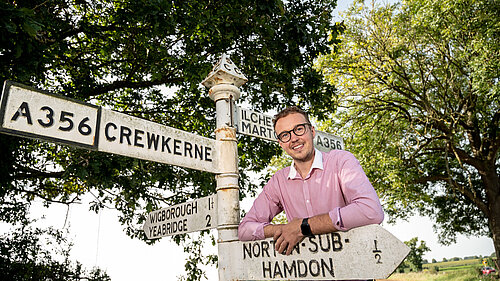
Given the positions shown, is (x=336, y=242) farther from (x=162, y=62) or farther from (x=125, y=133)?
(x=162, y=62)

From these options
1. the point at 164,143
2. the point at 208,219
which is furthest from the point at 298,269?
the point at 164,143

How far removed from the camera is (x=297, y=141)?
79.0 inches

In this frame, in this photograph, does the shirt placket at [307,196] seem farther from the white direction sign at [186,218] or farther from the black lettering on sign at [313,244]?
the white direction sign at [186,218]

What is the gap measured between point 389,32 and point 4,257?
1504 cm

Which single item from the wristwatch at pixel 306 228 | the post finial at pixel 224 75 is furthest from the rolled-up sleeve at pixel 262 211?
the post finial at pixel 224 75

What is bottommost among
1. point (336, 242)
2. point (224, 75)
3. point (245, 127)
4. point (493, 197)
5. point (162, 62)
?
point (336, 242)

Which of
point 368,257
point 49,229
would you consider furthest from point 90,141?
point 49,229

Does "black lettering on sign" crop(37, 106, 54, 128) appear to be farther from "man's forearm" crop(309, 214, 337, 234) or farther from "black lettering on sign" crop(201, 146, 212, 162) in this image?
"man's forearm" crop(309, 214, 337, 234)

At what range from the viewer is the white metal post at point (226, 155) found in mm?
2412

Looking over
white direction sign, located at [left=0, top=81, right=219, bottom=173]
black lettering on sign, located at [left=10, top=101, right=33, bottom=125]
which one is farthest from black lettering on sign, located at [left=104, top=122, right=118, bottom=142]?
black lettering on sign, located at [left=10, top=101, right=33, bottom=125]

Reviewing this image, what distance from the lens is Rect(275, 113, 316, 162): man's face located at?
1.99 meters

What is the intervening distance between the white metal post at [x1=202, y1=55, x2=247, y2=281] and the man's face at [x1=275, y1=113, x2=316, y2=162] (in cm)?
71

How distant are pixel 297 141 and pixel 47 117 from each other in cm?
150

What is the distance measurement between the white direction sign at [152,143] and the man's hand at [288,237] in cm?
96
